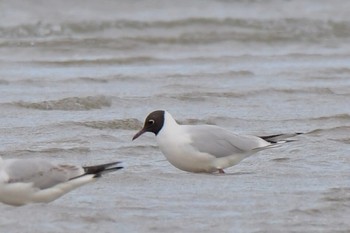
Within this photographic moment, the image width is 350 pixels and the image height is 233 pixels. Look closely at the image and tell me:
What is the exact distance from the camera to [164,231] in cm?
651

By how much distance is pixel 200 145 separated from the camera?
8.58 meters

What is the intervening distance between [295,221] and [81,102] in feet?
17.0

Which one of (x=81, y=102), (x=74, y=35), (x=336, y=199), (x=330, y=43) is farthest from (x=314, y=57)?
(x=336, y=199)

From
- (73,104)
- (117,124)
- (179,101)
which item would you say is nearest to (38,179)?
(117,124)

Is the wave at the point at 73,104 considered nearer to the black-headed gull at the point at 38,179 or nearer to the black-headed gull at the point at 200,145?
the black-headed gull at the point at 200,145

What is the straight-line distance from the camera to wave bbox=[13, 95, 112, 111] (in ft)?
37.2

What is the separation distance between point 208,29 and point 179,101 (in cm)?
661

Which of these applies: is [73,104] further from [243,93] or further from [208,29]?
[208,29]

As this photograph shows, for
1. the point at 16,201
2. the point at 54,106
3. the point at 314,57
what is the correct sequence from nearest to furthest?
the point at 16,201
the point at 54,106
the point at 314,57

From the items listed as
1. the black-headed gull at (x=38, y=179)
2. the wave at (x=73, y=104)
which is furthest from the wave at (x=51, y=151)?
the wave at (x=73, y=104)

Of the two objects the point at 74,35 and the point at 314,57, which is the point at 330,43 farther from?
the point at 74,35

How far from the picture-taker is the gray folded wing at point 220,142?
8602mm

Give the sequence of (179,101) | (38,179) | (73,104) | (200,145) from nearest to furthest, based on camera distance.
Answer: (38,179)
(200,145)
(73,104)
(179,101)

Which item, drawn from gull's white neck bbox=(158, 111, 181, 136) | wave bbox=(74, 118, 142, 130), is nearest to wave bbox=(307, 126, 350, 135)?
wave bbox=(74, 118, 142, 130)
